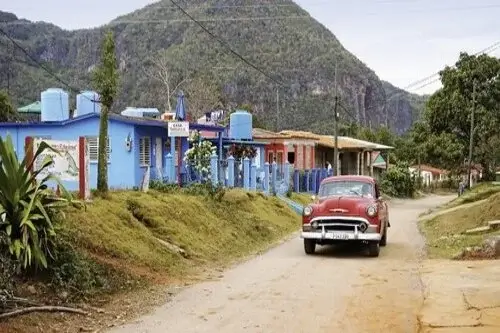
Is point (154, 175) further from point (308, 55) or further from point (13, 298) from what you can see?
point (308, 55)

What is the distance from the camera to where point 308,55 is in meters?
102

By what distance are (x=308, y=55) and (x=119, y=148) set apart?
7915 cm

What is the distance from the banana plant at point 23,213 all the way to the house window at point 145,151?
16.9 metres

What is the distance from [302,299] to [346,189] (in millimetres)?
7521

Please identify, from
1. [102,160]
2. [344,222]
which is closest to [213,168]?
[344,222]

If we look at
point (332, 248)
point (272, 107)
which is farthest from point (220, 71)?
point (332, 248)

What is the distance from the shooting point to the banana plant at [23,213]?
9.23 meters

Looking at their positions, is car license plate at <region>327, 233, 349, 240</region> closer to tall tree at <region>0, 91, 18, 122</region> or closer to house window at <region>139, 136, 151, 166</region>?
house window at <region>139, 136, 151, 166</region>

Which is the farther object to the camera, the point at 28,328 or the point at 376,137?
the point at 376,137

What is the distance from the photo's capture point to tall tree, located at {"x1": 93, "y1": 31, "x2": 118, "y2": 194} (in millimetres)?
14667

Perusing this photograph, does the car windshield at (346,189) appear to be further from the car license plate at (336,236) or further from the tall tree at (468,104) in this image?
the tall tree at (468,104)

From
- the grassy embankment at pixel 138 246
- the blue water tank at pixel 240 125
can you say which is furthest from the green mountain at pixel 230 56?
the grassy embankment at pixel 138 246

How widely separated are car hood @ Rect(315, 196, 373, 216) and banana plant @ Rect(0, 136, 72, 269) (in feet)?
25.2

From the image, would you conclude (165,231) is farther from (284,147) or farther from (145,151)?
(284,147)
